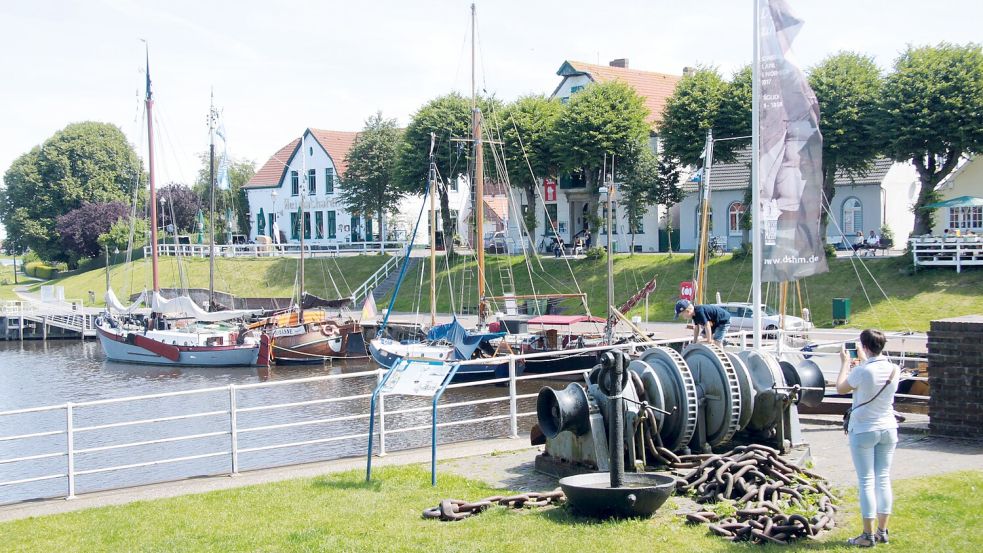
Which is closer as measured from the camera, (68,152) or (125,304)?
(125,304)

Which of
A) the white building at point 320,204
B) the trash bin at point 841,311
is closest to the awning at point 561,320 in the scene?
the trash bin at point 841,311

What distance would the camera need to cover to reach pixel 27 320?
59.5 meters

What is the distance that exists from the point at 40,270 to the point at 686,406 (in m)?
94.7

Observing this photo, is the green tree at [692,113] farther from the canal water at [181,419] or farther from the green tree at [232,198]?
the green tree at [232,198]

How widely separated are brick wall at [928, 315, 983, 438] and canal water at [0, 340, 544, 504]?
659cm

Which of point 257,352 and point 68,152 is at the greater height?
point 68,152

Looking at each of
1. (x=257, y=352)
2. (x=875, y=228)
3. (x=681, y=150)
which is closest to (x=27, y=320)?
(x=257, y=352)

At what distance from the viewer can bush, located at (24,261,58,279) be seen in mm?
91125

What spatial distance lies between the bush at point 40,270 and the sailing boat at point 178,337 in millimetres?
45266

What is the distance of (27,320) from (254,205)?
1083 inches

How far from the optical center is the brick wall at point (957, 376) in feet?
37.2

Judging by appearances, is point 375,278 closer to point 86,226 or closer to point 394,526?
point 86,226

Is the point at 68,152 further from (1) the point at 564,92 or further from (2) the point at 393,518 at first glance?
(2) the point at 393,518

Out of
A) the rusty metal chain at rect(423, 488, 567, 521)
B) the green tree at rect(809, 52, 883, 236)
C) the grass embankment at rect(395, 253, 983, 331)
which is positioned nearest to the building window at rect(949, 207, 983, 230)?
the green tree at rect(809, 52, 883, 236)
